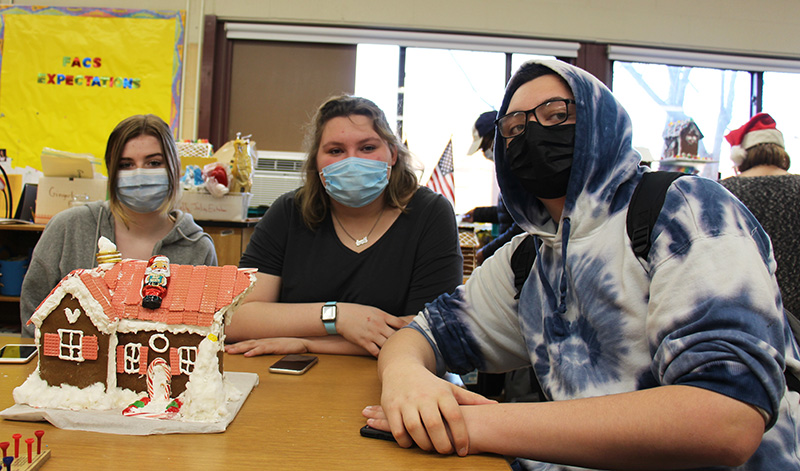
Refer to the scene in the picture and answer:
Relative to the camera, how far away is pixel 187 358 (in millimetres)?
801

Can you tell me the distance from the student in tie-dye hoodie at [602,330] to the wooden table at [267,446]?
0.14 feet

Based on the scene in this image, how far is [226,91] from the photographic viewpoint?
4.21 m

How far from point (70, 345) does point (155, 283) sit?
17 cm

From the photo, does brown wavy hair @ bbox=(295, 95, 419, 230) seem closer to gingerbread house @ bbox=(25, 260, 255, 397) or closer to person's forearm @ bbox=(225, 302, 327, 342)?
person's forearm @ bbox=(225, 302, 327, 342)

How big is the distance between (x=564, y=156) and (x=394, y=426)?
0.55 meters

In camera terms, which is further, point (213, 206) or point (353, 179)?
point (213, 206)

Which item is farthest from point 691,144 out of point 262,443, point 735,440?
point 262,443

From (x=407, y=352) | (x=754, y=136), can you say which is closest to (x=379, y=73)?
(x=754, y=136)

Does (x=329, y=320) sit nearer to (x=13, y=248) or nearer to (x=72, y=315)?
(x=72, y=315)

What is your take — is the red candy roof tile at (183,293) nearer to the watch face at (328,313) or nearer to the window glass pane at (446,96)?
the watch face at (328,313)

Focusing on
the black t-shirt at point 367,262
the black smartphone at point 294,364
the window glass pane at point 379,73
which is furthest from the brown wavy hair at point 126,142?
the window glass pane at point 379,73

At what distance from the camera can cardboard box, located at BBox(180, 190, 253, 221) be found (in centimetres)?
262

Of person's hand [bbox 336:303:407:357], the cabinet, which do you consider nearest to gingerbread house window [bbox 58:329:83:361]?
person's hand [bbox 336:303:407:357]

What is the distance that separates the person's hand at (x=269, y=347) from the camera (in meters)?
1.19
